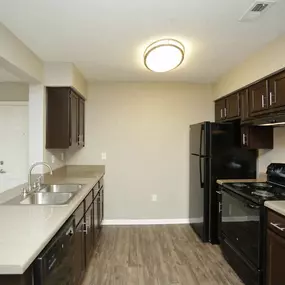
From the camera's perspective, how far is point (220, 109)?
14.6 ft

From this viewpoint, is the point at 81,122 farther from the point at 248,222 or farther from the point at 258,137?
the point at 248,222

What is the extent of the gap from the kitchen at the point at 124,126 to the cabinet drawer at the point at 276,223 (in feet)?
1.05

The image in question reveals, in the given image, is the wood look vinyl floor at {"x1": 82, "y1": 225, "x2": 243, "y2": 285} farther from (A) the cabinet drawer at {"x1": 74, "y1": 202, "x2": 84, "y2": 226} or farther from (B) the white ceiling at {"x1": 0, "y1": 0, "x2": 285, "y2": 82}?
(B) the white ceiling at {"x1": 0, "y1": 0, "x2": 285, "y2": 82}

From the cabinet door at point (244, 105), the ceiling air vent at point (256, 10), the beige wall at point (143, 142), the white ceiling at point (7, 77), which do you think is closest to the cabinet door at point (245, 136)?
the cabinet door at point (244, 105)

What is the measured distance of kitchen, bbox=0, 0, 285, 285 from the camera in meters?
2.11

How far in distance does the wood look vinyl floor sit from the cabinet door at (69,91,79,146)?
151 centimetres

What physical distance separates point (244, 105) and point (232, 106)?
42cm

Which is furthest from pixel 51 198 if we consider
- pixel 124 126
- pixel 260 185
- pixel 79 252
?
pixel 260 185

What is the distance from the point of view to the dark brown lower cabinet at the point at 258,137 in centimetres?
351

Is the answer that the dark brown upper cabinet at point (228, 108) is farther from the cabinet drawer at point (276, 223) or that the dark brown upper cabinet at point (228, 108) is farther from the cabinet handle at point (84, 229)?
the cabinet handle at point (84, 229)

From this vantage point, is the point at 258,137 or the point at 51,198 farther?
the point at 258,137

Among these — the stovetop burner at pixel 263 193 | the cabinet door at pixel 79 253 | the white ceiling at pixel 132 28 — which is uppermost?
the white ceiling at pixel 132 28

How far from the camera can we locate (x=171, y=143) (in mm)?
4793

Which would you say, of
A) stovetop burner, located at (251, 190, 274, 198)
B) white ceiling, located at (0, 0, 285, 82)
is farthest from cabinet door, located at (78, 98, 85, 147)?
stovetop burner, located at (251, 190, 274, 198)
